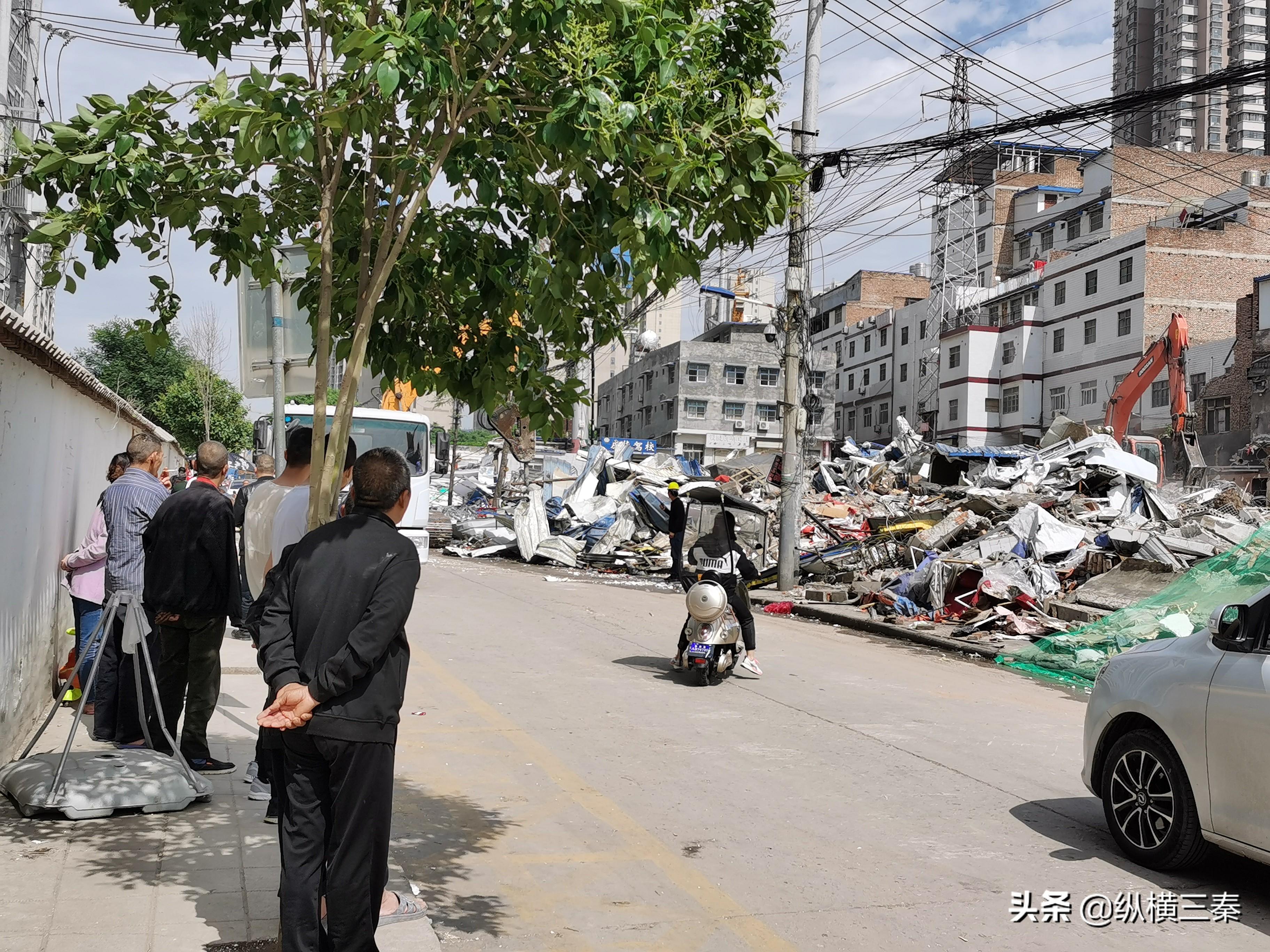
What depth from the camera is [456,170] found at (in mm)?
4750

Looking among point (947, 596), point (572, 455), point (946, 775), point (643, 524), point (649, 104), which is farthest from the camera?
point (572, 455)

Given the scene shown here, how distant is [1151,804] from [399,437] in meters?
17.8

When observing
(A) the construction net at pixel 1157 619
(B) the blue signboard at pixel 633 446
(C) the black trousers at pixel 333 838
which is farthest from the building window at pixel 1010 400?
(C) the black trousers at pixel 333 838

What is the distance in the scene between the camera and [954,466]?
35.7 m

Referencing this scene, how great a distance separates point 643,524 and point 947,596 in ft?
41.6

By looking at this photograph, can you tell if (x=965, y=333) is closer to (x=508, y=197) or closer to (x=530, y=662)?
(x=530, y=662)

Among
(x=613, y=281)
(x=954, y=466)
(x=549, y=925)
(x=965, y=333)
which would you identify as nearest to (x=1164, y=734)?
(x=549, y=925)

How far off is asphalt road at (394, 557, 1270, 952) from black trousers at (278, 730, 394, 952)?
1.11 m

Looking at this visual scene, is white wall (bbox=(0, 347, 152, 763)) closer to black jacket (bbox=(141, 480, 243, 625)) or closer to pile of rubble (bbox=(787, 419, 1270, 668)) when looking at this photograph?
black jacket (bbox=(141, 480, 243, 625))

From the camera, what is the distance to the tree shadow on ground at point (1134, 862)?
5.32 m

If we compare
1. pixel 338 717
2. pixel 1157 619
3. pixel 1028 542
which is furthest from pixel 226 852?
pixel 1028 542

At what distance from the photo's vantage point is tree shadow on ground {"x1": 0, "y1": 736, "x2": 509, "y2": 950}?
15.5 ft

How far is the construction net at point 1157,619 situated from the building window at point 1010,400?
4716cm

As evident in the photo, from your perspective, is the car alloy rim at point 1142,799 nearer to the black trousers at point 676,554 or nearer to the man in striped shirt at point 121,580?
the man in striped shirt at point 121,580
